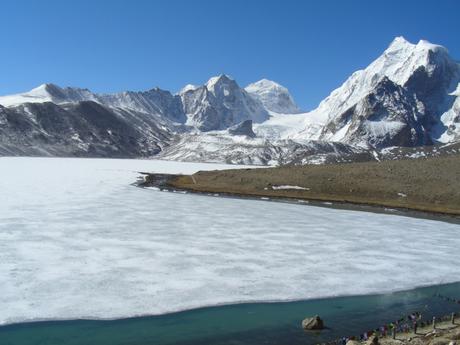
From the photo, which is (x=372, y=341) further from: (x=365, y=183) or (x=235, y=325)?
(x=365, y=183)

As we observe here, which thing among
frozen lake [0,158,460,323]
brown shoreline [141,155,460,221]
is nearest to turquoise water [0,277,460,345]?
frozen lake [0,158,460,323]

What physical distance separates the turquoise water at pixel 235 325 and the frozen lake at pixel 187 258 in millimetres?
661

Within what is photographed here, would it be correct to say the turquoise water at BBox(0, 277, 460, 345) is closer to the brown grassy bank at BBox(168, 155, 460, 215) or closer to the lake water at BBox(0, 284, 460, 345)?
the lake water at BBox(0, 284, 460, 345)

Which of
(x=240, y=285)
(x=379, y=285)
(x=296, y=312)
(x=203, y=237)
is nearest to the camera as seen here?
(x=296, y=312)

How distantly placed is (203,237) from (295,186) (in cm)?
5453

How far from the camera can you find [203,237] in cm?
3731

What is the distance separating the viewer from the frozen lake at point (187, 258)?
73.8 ft

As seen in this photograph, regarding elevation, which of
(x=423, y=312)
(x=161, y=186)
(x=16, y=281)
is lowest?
(x=423, y=312)

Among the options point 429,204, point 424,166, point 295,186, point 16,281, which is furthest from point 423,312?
point 424,166

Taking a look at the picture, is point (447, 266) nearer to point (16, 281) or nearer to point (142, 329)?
point (142, 329)

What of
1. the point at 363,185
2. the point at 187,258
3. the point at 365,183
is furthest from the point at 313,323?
the point at 365,183

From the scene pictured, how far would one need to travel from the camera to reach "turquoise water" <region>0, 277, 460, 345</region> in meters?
18.5

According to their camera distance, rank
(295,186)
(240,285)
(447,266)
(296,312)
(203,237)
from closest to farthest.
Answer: (296,312) → (240,285) → (447,266) → (203,237) → (295,186)

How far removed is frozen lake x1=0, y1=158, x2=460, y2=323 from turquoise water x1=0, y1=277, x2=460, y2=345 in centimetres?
66
